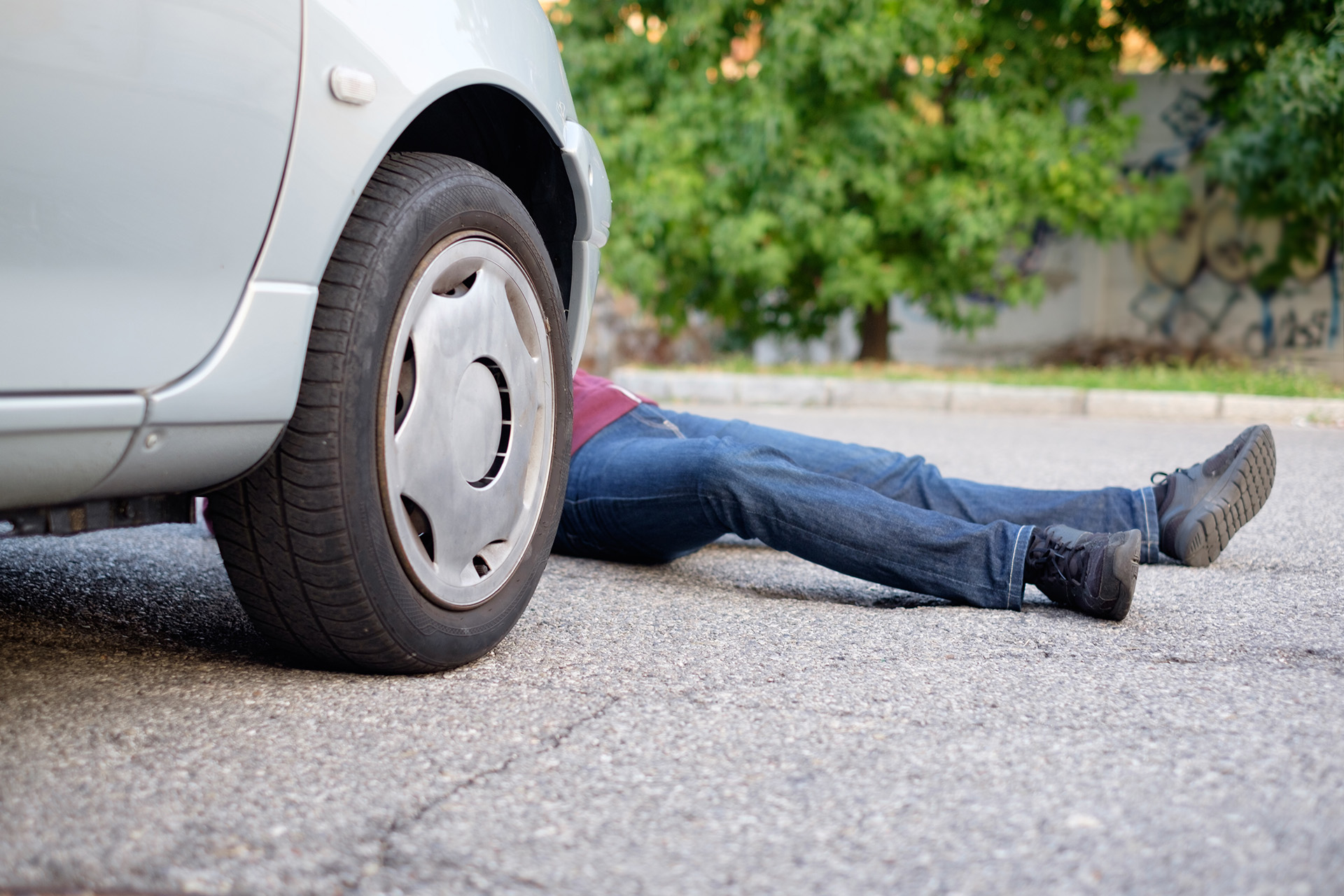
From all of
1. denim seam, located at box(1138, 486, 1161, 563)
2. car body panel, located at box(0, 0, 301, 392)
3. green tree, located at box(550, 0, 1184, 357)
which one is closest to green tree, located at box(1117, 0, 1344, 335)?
green tree, located at box(550, 0, 1184, 357)

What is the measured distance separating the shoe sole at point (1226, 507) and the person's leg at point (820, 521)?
2.13 feet

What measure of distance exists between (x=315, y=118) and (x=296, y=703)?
2.71 feet

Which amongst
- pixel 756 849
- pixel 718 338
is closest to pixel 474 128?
pixel 756 849

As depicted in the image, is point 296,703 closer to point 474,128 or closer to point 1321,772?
point 474,128

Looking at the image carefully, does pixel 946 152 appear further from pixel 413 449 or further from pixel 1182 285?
pixel 413 449

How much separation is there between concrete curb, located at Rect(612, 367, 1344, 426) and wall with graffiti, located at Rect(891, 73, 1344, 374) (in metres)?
3.97

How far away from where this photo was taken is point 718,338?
13.3 meters

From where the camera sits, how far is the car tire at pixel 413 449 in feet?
5.07

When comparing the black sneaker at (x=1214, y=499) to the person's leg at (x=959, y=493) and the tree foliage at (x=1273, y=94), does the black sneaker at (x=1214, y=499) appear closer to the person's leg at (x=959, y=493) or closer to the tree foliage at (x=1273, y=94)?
the person's leg at (x=959, y=493)

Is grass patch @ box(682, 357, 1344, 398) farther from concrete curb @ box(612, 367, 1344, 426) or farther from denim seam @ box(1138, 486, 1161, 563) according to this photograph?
denim seam @ box(1138, 486, 1161, 563)

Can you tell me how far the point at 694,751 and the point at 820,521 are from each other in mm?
873

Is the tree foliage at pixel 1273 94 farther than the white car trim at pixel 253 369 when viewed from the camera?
Yes

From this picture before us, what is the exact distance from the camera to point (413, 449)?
5.45 ft

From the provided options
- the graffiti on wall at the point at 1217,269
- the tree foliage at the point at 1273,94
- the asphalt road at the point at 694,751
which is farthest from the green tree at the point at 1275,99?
the asphalt road at the point at 694,751
